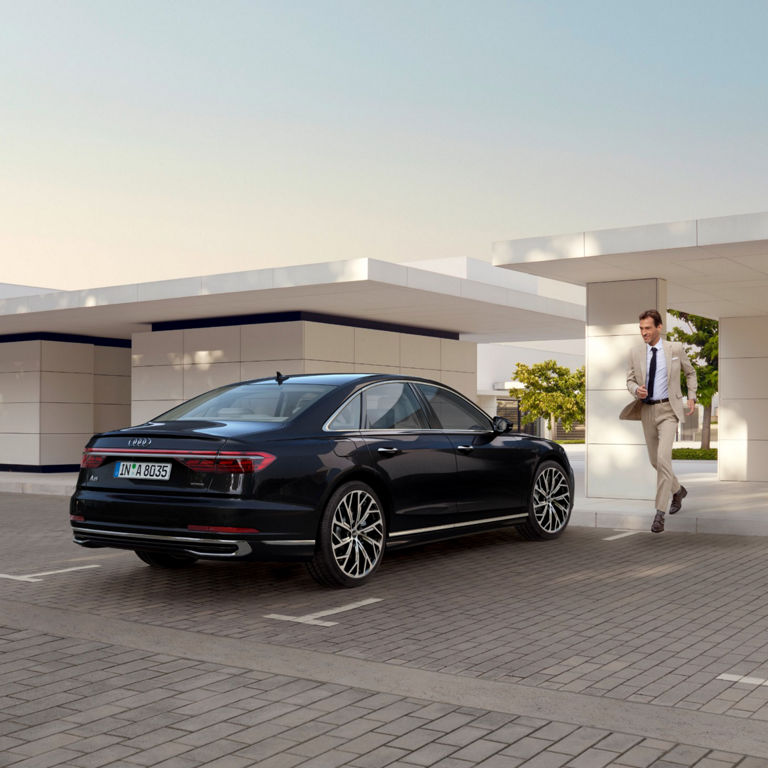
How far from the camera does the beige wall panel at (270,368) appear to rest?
707 inches

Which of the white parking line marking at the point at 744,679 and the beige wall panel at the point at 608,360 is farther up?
the beige wall panel at the point at 608,360

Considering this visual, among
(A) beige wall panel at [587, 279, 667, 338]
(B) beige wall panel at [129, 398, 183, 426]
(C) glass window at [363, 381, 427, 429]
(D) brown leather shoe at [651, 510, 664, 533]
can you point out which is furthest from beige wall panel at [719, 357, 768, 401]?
(C) glass window at [363, 381, 427, 429]

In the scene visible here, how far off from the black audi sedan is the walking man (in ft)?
7.13

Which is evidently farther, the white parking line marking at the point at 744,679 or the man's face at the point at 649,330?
the man's face at the point at 649,330

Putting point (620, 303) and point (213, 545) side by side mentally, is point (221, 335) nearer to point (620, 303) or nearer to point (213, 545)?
point (620, 303)

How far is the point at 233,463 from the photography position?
6562 millimetres

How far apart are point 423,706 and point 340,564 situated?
109 inches

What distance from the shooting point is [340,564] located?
23.2ft

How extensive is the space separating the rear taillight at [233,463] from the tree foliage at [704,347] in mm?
26928

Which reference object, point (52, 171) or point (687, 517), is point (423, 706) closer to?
point (687, 517)

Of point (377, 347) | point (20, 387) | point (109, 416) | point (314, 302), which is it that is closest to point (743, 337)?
point (377, 347)

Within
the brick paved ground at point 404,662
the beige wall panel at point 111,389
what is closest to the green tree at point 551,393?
the beige wall panel at point 111,389

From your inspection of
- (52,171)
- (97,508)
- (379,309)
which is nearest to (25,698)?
(97,508)

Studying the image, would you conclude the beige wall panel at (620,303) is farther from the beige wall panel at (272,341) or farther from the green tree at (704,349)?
the green tree at (704,349)
